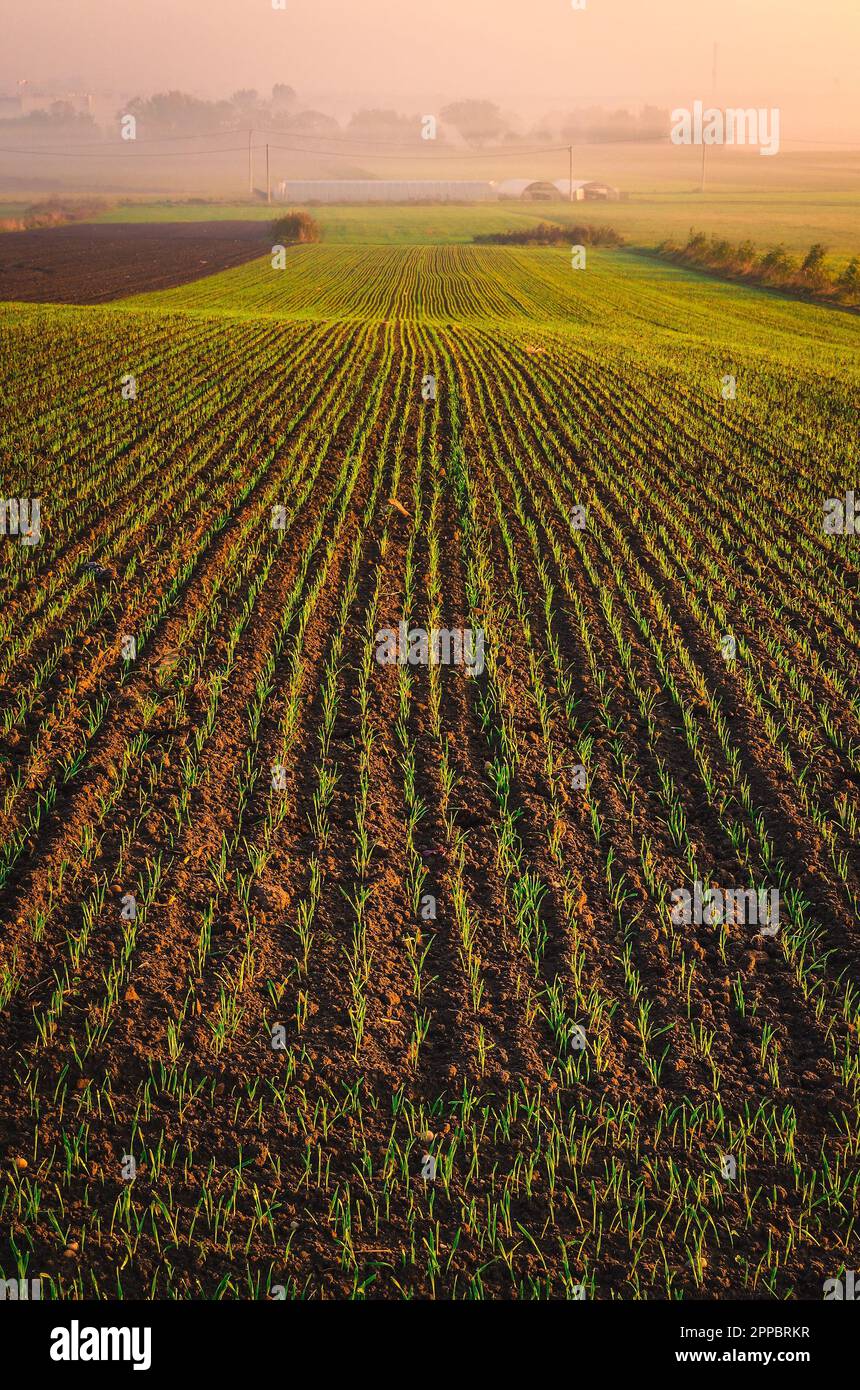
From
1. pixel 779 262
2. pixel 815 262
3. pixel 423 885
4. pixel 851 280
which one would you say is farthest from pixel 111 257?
pixel 423 885

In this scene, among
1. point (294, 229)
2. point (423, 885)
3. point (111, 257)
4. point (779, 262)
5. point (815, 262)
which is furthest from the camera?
point (294, 229)

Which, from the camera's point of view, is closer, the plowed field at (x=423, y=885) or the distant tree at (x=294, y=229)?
the plowed field at (x=423, y=885)

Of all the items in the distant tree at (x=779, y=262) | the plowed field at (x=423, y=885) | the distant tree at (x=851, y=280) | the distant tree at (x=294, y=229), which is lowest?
the plowed field at (x=423, y=885)

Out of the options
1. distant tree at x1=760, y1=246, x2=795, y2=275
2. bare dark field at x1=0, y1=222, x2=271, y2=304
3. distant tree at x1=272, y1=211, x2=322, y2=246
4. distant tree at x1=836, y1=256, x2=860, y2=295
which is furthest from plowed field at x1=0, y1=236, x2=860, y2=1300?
distant tree at x1=272, y1=211, x2=322, y2=246

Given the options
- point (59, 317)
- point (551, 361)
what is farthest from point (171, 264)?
point (551, 361)

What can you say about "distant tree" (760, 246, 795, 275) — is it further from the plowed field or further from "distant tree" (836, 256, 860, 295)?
the plowed field

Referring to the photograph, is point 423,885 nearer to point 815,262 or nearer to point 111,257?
point 815,262

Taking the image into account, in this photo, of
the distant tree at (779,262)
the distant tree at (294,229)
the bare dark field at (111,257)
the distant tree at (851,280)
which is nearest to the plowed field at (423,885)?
the bare dark field at (111,257)

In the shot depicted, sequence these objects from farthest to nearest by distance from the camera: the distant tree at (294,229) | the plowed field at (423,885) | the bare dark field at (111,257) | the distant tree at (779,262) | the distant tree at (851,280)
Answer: the distant tree at (294,229)
the distant tree at (779,262)
the distant tree at (851,280)
the bare dark field at (111,257)
the plowed field at (423,885)

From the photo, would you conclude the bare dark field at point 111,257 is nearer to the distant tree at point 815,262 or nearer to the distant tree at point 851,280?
the distant tree at point 815,262

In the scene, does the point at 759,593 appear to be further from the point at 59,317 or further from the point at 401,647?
the point at 59,317
